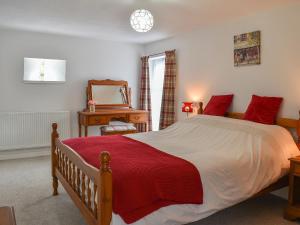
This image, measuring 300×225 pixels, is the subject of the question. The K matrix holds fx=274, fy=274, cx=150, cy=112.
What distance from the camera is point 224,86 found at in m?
3.91

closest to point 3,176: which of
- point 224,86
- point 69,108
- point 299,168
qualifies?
point 69,108

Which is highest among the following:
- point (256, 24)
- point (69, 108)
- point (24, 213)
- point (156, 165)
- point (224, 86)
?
point (256, 24)

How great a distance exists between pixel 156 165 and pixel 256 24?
2378mm

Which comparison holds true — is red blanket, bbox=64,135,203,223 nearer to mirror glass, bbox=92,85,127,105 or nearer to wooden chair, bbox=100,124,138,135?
wooden chair, bbox=100,124,138,135

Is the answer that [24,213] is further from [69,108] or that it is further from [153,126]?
[153,126]

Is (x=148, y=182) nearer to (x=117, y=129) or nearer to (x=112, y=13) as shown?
(x=112, y=13)

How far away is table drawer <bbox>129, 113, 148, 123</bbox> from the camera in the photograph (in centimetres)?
514

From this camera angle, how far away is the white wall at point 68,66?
4.65 m

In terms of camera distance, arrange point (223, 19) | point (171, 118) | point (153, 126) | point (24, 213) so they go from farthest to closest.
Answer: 1. point (153, 126)
2. point (171, 118)
3. point (223, 19)
4. point (24, 213)

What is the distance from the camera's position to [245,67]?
3.58m

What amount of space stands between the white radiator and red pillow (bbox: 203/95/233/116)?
8.67 ft

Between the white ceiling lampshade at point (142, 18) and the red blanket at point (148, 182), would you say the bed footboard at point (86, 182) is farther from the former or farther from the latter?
the white ceiling lampshade at point (142, 18)

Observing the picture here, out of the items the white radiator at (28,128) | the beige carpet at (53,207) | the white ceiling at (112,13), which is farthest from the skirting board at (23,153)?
the white ceiling at (112,13)

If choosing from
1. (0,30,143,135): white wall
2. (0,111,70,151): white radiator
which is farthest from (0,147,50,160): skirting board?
(0,30,143,135): white wall
